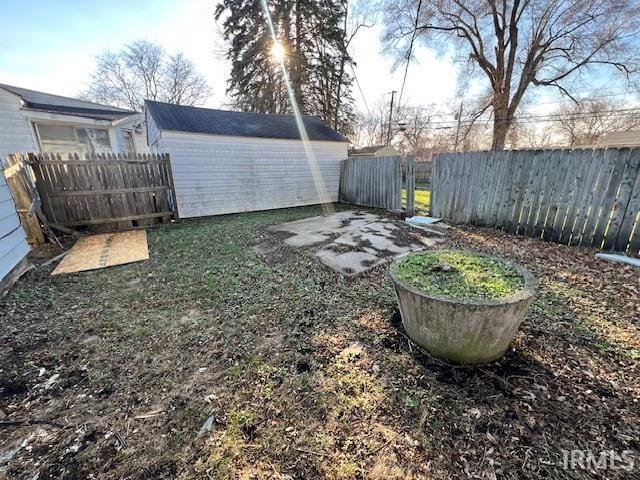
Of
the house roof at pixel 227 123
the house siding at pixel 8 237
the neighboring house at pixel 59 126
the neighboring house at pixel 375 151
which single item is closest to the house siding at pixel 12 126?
the neighboring house at pixel 59 126

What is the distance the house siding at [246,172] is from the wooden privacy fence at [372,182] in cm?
64

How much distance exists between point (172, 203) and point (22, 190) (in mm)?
2657

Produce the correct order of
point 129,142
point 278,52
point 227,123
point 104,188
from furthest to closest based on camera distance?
1. point 278,52
2. point 129,142
3. point 227,123
4. point 104,188

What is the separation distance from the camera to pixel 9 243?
138 inches

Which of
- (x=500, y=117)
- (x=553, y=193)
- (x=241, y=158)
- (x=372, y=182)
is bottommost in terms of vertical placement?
(x=372, y=182)

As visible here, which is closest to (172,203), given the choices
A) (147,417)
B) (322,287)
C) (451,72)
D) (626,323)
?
(322,287)

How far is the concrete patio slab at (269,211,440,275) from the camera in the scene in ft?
13.3

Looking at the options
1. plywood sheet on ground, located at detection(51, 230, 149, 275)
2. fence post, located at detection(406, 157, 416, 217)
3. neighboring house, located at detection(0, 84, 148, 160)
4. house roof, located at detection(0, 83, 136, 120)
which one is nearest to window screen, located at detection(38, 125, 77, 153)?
neighboring house, located at detection(0, 84, 148, 160)

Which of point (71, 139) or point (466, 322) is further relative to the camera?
point (71, 139)

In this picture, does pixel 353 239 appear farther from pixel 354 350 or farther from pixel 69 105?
pixel 69 105

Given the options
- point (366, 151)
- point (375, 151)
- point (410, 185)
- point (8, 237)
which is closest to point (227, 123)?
point (410, 185)

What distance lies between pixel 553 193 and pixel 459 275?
414 centimetres

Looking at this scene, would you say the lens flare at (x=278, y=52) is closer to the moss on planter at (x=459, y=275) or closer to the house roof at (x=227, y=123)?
the house roof at (x=227, y=123)

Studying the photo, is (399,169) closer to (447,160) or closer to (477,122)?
(447,160)
